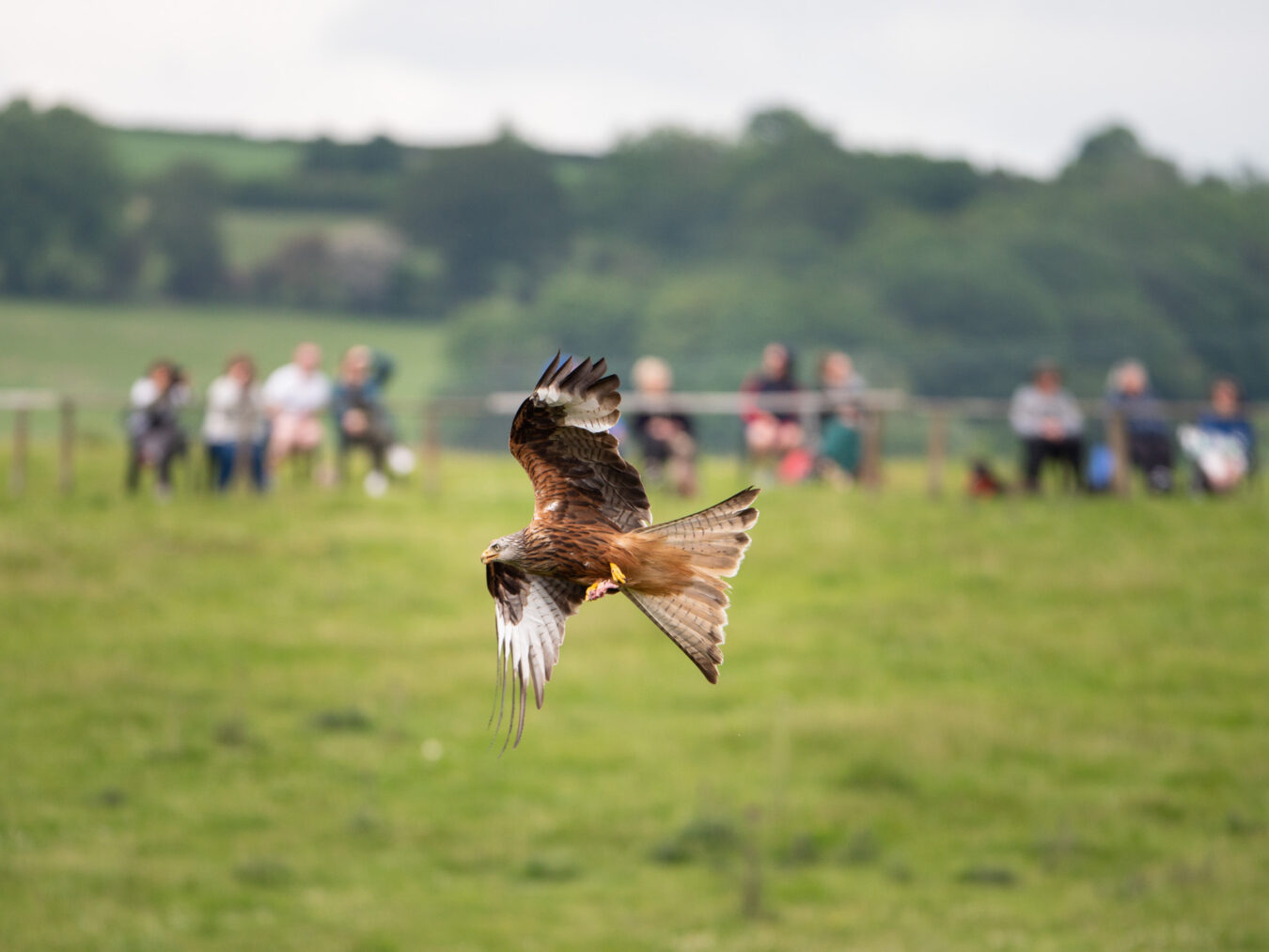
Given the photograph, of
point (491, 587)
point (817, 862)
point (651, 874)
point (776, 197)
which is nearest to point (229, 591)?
point (651, 874)

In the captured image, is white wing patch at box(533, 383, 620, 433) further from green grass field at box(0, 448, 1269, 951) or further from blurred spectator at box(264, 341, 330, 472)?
blurred spectator at box(264, 341, 330, 472)

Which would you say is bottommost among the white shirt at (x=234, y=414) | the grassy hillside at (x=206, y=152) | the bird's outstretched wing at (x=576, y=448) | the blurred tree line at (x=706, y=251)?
the bird's outstretched wing at (x=576, y=448)

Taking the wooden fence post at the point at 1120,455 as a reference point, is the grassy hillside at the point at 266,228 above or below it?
above

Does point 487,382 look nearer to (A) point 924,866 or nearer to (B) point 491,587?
(A) point 924,866

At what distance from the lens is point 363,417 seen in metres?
21.6

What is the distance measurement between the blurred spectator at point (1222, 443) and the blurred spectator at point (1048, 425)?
5.98 feet

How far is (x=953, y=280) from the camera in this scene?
7069cm

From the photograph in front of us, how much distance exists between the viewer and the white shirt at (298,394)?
22078 millimetres

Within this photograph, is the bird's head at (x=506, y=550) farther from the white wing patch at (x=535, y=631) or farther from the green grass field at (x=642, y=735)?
the green grass field at (x=642, y=735)

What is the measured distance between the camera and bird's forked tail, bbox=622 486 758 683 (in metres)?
5.03

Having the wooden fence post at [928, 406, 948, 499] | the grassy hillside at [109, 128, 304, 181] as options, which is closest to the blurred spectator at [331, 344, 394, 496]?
the wooden fence post at [928, 406, 948, 499]

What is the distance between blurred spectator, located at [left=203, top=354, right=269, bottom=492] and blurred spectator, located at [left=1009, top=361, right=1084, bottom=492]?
10189 millimetres

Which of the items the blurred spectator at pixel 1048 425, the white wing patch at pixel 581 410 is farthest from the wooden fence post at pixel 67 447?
the white wing patch at pixel 581 410

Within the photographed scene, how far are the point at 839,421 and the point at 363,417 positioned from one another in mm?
6420
